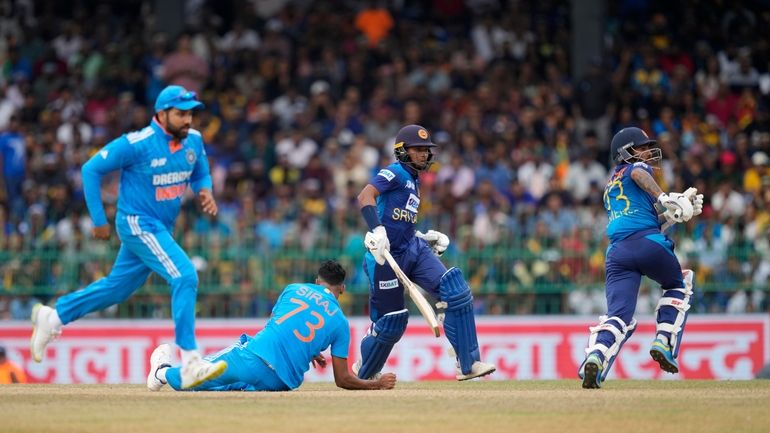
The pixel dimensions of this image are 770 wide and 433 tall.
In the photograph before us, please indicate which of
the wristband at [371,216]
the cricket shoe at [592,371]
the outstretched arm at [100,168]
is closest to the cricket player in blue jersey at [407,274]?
the wristband at [371,216]

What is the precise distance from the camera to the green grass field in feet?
32.1

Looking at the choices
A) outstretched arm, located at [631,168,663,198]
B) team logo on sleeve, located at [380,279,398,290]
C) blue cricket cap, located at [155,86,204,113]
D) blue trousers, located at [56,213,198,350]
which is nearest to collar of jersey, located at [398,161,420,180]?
team logo on sleeve, located at [380,279,398,290]

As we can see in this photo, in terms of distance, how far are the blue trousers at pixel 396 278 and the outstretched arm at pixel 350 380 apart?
755mm

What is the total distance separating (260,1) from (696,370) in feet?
38.2

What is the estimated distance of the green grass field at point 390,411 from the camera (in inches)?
385

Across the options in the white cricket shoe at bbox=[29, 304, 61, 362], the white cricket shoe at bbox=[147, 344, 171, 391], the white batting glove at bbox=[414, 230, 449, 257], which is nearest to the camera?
the white cricket shoe at bbox=[29, 304, 61, 362]

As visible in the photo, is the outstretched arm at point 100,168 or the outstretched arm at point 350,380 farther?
the outstretched arm at point 350,380

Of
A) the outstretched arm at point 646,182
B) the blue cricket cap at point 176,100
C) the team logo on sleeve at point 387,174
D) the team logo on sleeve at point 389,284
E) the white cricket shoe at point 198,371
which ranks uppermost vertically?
the blue cricket cap at point 176,100

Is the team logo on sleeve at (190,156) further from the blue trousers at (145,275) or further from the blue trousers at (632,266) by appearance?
the blue trousers at (632,266)

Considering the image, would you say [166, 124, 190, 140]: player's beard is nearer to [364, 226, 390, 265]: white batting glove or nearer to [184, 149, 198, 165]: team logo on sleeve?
[184, 149, 198, 165]: team logo on sleeve

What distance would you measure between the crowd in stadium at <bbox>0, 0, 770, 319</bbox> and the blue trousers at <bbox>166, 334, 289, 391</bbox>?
7.08 metres

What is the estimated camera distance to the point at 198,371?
1119cm

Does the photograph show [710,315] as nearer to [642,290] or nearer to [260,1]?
[642,290]

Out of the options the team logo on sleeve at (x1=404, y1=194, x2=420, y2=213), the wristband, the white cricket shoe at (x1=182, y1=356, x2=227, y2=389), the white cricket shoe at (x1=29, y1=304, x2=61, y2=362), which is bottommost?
the white cricket shoe at (x1=182, y1=356, x2=227, y2=389)
